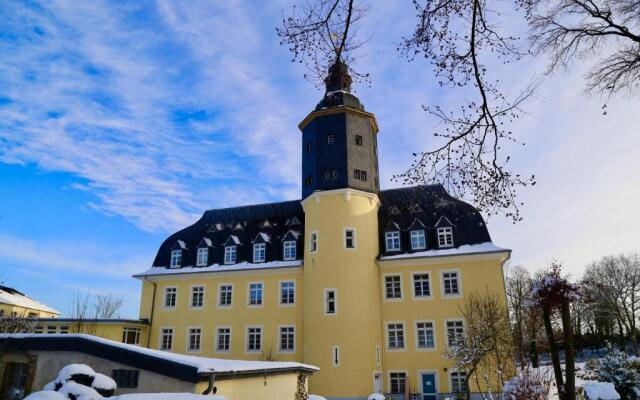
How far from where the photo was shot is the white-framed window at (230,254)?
32.3 m

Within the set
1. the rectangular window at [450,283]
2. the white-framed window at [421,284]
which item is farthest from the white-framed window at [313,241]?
the rectangular window at [450,283]

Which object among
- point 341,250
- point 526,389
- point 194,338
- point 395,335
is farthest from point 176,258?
point 526,389

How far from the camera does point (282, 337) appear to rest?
29.1 m

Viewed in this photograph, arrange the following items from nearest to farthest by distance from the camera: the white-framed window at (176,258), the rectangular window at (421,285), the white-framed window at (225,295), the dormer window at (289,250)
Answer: the rectangular window at (421,285) → the dormer window at (289,250) → the white-framed window at (225,295) → the white-framed window at (176,258)

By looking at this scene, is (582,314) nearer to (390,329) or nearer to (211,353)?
(390,329)

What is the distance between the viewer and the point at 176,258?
33812mm

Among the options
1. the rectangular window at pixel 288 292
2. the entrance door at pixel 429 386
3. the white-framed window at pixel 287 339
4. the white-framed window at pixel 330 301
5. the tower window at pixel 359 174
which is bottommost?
the entrance door at pixel 429 386

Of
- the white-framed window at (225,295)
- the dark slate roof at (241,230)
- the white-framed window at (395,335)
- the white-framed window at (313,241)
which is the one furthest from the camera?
the dark slate roof at (241,230)

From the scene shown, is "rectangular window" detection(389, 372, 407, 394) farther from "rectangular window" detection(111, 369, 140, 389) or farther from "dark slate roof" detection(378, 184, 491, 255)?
"rectangular window" detection(111, 369, 140, 389)

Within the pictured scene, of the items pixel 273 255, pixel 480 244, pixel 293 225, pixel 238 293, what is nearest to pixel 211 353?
pixel 238 293

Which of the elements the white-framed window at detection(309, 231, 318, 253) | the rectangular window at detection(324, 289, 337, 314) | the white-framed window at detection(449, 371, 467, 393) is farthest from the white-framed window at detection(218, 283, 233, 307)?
the white-framed window at detection(449, 371, 467, 393)

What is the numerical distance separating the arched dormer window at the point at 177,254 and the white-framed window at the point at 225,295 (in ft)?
13.5

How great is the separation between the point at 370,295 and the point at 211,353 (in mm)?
11083

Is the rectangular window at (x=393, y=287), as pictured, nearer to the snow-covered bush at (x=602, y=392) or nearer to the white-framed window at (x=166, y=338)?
the snow-covered bush at (x=602, y=392)
